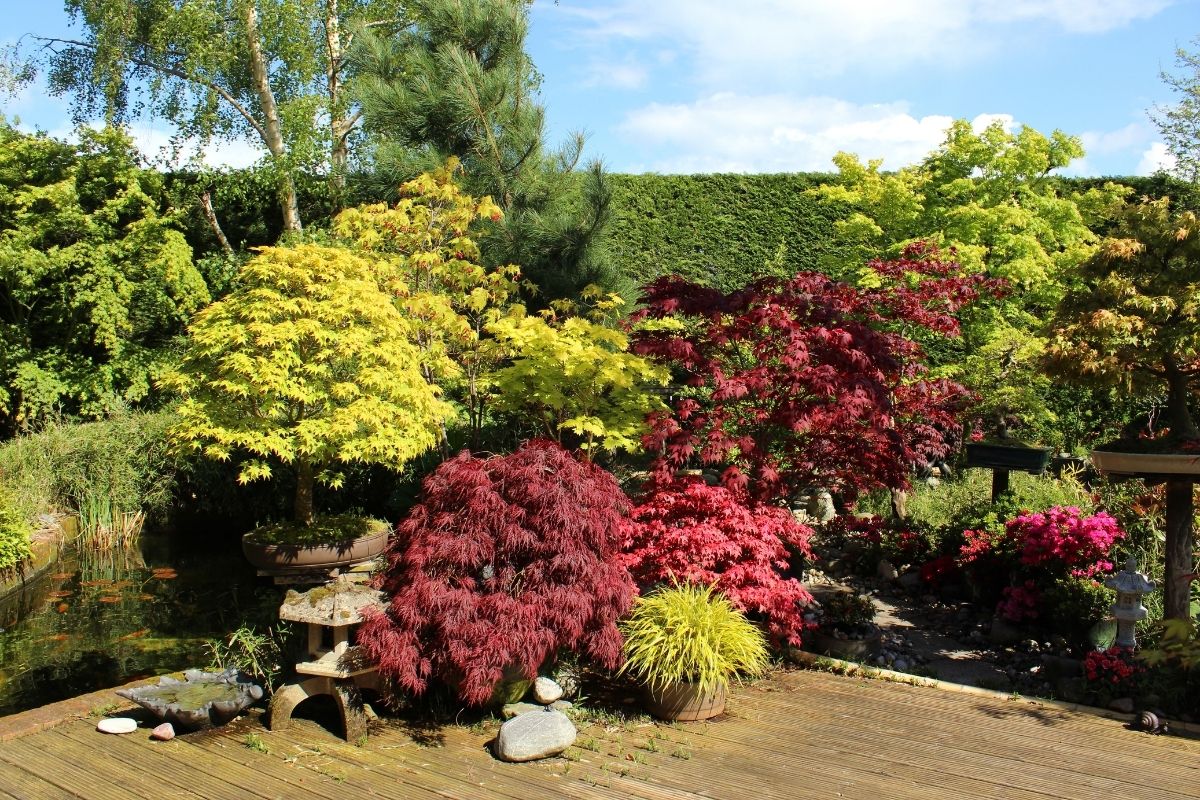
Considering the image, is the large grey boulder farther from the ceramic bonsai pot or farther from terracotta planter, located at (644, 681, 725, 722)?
the ceramic bonsai pot

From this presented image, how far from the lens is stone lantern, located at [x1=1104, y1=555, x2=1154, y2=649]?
538 cm

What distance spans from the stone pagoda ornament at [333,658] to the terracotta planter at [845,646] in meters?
2.95

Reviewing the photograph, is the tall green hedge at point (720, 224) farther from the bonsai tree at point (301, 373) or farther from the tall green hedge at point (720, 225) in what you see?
the bonsai tree at point (301, 373)

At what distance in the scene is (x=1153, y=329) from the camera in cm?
525

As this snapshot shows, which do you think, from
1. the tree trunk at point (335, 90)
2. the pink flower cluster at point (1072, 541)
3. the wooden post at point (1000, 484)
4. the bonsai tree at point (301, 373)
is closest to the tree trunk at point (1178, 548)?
the pink flower cluster at point (1072, 541)

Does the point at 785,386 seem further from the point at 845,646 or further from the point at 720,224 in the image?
the point at 720,224

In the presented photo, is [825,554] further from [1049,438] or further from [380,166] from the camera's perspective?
[380,166]

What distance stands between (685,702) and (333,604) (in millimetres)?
1980

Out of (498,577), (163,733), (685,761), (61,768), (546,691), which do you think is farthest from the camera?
(546,691)

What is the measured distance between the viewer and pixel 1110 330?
207 inches

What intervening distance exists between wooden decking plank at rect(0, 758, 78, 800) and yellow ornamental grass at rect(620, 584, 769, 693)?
9.03 feet

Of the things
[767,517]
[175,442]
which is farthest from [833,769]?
[175,442]

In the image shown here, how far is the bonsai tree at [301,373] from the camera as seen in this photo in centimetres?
560

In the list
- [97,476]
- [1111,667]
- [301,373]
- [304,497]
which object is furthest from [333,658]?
[97,476]
